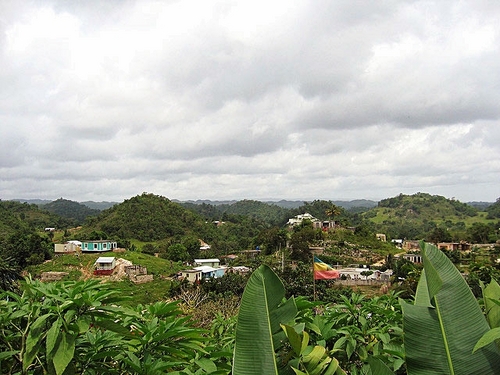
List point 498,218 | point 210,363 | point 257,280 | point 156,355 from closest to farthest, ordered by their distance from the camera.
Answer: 1. point 257,280
2. point 210,363
3. point 156,355
4. point 498,218

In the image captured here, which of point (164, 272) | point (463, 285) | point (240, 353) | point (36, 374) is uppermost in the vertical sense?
point (463, 285)

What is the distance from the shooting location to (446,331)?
1112mm

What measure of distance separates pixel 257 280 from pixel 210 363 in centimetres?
39

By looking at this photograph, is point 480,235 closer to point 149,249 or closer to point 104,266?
point 149,249

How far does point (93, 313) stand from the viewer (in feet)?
4.71

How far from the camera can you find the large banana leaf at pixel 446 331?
42.1 inches

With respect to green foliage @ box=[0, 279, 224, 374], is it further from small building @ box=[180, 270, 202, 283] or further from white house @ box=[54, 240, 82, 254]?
white house @ box=[54, 240, 82, 254]

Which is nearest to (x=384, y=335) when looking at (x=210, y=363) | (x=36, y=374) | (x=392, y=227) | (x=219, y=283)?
(x=210, y=363)

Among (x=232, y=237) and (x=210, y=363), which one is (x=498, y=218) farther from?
(x=210, y=363)

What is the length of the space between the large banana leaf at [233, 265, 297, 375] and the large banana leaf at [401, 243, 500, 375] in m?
0.34

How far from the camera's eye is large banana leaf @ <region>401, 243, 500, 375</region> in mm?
1068

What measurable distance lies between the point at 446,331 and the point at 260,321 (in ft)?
1.67

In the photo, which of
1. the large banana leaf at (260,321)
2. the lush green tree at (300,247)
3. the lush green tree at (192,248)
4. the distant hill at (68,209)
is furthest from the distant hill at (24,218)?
the large banana leaf at (260,321)

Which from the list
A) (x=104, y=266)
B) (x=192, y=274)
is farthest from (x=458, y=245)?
(x=104, y=266)
